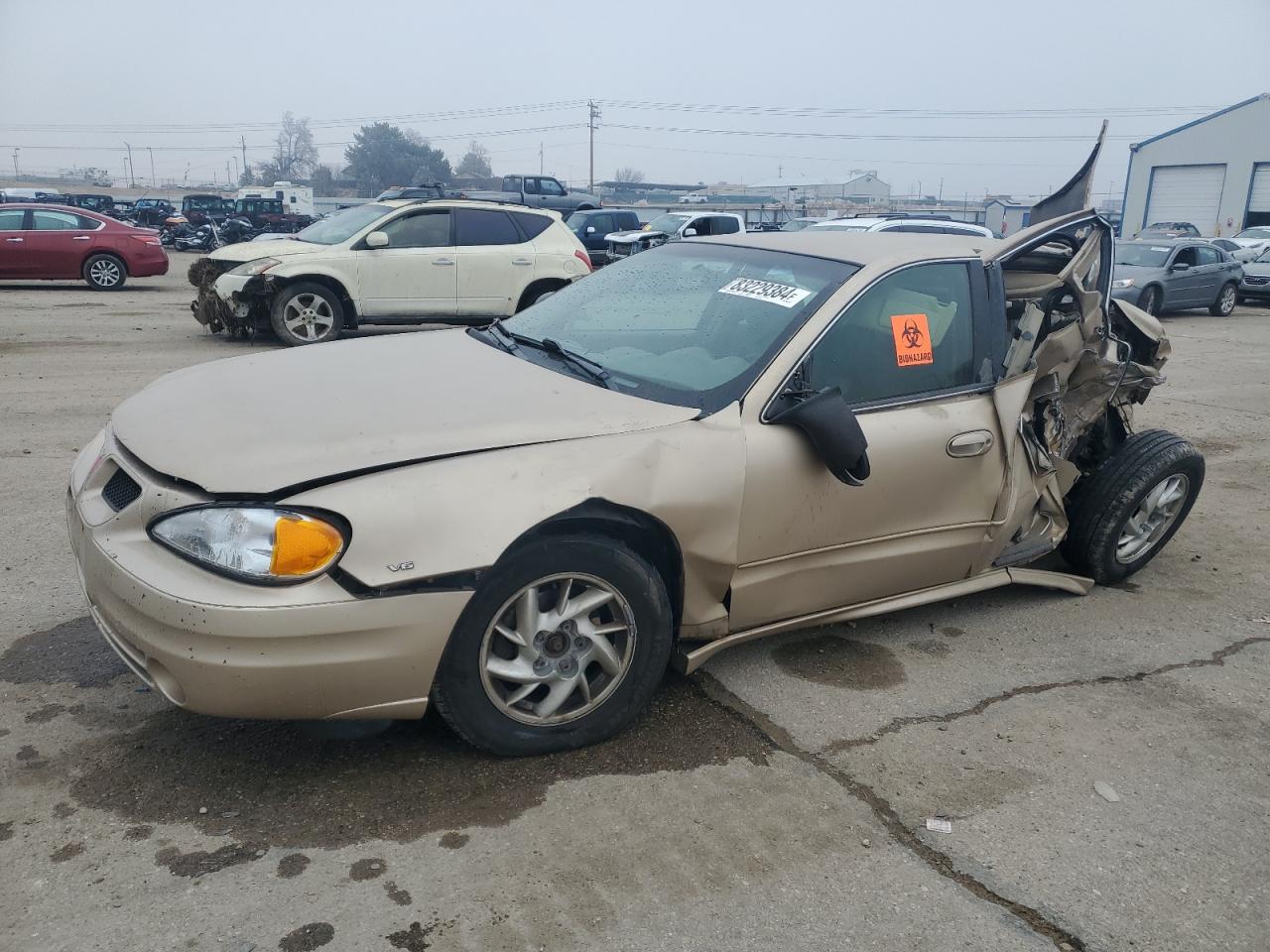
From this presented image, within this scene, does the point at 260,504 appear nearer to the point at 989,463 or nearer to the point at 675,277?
the point at 675,277

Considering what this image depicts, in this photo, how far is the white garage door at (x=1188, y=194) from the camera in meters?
40.8

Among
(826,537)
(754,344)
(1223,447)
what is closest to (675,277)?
(754,344)

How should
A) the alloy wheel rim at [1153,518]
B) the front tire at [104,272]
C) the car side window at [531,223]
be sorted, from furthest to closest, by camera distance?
the front tire at [104,272]
the car side window at [531,223]
the alloy wheel rim at [1153,518]

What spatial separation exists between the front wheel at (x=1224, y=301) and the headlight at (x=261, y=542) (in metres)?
21.0

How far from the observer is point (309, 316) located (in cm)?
1095

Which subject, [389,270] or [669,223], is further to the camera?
[669,223]

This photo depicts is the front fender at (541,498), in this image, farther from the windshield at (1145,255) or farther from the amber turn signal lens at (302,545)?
the windshield at (1145,255)

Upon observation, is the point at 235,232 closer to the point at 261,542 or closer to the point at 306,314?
the point at 306,314

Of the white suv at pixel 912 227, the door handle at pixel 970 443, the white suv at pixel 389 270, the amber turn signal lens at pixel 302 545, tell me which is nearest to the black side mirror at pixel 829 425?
the door handle at pixel 970 443

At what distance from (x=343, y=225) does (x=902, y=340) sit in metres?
9.18

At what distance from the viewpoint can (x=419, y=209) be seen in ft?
37.7

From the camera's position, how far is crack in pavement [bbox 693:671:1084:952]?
2.54 metres

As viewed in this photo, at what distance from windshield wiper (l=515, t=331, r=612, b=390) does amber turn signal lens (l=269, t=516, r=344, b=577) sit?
1171 mm

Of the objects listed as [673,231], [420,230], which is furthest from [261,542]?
[673,231]
